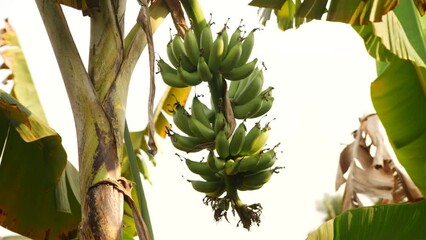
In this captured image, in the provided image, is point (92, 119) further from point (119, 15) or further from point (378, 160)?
point (378, 160)

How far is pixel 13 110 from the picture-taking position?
68.6 inches

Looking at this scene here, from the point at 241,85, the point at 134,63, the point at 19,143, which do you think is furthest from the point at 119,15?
the point at 19,143

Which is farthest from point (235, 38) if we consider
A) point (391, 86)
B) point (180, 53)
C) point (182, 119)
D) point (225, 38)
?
point (391, 86)

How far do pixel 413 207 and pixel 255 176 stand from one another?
671 mm

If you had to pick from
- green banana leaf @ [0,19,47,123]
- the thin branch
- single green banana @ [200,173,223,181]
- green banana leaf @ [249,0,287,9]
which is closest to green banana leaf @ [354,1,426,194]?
green banana leaf @ [249,0,287,9]

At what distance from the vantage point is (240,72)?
5.57 feet

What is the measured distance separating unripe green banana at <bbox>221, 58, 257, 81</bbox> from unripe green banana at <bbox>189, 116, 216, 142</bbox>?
0.56 feet

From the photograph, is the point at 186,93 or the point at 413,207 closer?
the point at 413,207

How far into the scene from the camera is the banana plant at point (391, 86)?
1.88 m

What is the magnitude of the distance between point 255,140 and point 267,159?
0.07 meters

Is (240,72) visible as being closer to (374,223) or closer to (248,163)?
(248,163)

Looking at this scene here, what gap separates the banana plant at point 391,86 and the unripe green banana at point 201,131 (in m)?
0.44

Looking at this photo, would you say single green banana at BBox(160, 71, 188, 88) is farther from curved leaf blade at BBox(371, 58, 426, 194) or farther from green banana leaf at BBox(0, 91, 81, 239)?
curved leaf blade at BBox(371, 58, 426, 194)

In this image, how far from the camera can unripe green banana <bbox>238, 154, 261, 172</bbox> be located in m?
1.59
